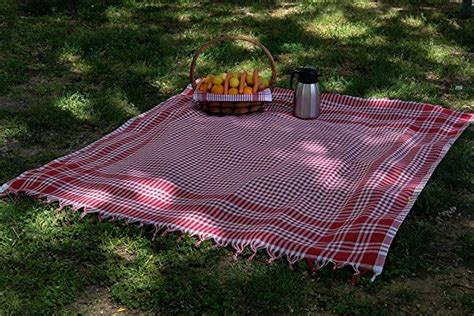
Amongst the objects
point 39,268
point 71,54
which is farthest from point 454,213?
point 71,54

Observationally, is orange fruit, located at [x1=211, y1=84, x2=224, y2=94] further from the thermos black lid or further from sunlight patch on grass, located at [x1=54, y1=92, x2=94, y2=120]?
sunlight patch on grass, located at [x1=54, y1=92, x2=94, y2=120]

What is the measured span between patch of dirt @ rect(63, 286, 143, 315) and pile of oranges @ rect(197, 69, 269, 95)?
2390 mm

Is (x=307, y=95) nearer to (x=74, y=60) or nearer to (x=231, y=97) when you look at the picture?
(x=231, y=97)

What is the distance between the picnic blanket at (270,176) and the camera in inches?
151

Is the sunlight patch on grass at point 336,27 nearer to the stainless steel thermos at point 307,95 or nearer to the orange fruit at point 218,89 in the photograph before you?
the stainless steel thermos at point 307,95

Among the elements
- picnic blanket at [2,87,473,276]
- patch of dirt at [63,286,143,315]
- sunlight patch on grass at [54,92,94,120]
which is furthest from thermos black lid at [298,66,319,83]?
patch of dirt at [63,286,143,315]

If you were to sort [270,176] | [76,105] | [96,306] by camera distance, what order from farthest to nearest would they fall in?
[76,105] → [270,176] → [96,306]

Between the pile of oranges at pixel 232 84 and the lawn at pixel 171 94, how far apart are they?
2.01ft

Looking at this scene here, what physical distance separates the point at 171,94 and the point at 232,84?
0.81 m

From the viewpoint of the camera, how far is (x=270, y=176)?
4387 mm

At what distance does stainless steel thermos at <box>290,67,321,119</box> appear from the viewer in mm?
5391

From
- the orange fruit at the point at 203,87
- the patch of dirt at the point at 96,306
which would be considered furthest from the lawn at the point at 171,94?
the orange fruit at the point at 203,87

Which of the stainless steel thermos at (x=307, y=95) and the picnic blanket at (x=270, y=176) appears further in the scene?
the stainless steel thermos at (x=307, y=95)

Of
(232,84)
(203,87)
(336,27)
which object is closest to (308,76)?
(232,84)
